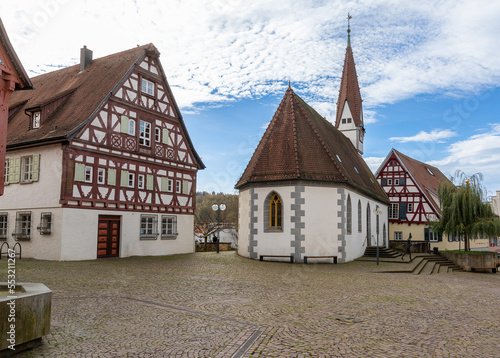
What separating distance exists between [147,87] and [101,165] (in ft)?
18.9

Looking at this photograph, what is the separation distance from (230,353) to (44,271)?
1126 centimetres

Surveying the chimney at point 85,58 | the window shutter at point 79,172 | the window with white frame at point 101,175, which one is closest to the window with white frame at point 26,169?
the window shutter at point 79,172

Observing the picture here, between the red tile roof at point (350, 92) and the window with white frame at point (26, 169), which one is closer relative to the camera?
the window with white frame at point (26, 169)

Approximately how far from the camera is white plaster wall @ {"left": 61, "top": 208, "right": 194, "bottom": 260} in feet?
66.5

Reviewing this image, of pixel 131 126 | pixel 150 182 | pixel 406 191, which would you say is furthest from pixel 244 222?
pixel 406 191

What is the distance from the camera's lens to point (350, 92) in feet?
131

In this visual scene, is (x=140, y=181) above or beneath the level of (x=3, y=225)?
above

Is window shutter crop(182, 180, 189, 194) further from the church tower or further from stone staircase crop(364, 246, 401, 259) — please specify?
the church tower

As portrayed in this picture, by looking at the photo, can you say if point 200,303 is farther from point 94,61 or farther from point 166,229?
point 94,61

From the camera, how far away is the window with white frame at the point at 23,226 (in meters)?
21.5

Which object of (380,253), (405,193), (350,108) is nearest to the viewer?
(380,253)

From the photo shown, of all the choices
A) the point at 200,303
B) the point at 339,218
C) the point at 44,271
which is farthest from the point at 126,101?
the point at 200,303

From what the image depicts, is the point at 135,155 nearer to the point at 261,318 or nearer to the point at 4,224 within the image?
the point at 4,224

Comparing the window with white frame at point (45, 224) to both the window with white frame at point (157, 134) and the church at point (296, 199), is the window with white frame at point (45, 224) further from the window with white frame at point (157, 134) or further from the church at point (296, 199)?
the church at point (296, 199)
